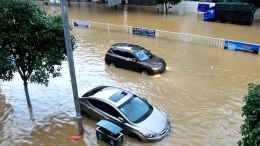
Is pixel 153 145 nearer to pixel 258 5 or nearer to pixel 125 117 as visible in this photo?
pixel 125 117

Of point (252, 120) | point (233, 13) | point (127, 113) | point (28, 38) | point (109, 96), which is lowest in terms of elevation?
point (127, 113)

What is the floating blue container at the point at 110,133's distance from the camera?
25.6ft

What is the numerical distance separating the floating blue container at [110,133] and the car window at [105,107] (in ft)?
1.66

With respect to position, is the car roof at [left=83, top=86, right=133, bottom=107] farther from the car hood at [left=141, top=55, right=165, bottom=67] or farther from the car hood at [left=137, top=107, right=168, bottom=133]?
the car hood at [left=141, top=55, right=165, bottom=67]

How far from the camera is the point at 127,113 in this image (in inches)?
333

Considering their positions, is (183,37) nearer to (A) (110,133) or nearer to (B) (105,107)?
(B) (105,107)

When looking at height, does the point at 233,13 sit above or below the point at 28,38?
above

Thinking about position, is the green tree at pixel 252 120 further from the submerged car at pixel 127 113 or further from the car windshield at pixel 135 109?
the car windshield at pixel 135 109

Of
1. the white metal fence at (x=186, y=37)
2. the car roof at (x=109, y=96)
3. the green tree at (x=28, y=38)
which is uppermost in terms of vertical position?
the green tree at (x=28, y=38)

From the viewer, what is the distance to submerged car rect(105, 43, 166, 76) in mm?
13455

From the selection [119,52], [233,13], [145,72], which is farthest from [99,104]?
[233,13]

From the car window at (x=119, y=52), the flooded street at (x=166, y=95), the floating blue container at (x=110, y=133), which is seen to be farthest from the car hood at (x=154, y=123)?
the car window at (x=119, y=52)

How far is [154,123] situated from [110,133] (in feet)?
5.17

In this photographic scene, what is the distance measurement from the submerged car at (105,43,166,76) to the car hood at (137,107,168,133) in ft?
15.7
